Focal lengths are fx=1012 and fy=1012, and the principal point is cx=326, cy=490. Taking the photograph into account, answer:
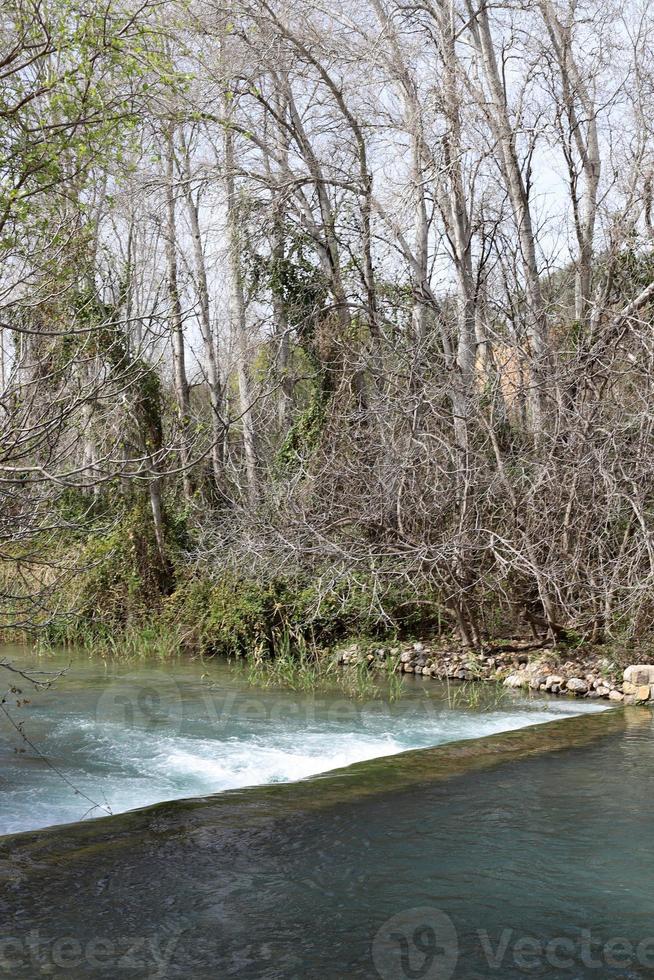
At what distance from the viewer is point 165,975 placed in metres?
4.66

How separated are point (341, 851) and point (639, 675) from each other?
5.40 m

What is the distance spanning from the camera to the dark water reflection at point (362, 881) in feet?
16.0

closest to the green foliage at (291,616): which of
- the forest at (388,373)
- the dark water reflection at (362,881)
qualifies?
the forest at (388,373)

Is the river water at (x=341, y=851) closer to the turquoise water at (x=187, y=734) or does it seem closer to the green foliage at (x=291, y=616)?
the turquoise water at (x=187, y=734)

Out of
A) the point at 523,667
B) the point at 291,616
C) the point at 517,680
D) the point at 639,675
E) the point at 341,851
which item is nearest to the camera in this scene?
the point at 341,851

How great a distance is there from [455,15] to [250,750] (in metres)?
11.6

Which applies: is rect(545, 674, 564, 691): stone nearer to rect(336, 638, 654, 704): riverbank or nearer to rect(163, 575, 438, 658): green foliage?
rect(336, 638, 654, 704): riverbank

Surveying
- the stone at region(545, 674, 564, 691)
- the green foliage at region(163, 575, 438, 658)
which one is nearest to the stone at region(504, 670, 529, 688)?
the stone at region(545, 674, 564, 691)

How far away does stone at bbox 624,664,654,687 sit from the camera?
1058 centimetres

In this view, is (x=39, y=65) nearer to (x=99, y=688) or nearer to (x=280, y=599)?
(x=99, y=688)

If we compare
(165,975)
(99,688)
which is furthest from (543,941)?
(99,688)

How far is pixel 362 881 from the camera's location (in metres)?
5.81

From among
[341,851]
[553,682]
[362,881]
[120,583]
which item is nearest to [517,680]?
[553,682]

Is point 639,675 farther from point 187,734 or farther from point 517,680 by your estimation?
point 187,734
